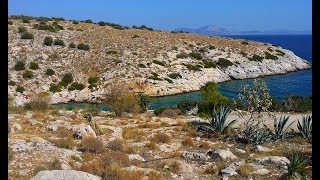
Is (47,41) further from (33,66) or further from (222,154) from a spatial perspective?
(222,154)

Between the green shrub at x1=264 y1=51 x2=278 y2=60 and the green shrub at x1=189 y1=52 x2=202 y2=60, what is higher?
the green shrub at x1=264 y1=51 x2=278 y2=60

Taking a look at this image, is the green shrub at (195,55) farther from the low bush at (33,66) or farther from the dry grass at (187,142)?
the dry grass at (187,142)

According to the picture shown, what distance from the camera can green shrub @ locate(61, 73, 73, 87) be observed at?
42.0 meters

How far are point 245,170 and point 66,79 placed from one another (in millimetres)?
33945

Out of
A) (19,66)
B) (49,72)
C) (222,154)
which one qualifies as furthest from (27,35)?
(222,154)

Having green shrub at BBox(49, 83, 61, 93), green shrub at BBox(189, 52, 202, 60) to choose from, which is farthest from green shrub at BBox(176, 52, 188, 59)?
green shrub at BBox(49, 83, 61, 93)

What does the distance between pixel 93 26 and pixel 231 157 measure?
2212 inches

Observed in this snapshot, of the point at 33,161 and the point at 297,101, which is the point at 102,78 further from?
the point at 33,161

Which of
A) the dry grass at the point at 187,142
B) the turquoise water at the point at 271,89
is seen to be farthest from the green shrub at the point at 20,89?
the dry grass at the point at 187,142

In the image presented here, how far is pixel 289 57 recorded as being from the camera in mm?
66688

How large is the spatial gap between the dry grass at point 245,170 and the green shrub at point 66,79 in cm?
3271

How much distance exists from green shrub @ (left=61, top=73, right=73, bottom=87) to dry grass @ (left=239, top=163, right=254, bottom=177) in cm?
3271

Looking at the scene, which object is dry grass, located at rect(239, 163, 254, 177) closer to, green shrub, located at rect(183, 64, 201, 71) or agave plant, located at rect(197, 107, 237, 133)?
agave plant, located at rect(197, 107, 237, 133)

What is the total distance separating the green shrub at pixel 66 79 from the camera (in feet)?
138
